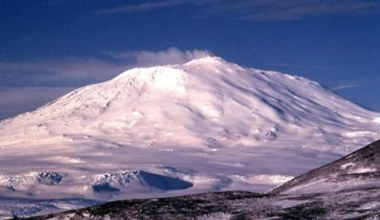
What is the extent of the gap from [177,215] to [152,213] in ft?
4.86

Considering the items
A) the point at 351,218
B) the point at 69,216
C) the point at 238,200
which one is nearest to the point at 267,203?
the point at 238,200

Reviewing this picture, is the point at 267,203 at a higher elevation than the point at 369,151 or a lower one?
lower

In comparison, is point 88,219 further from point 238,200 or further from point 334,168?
point 334,168

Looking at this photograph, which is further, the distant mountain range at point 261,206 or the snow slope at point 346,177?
the snow slope at point 346,177

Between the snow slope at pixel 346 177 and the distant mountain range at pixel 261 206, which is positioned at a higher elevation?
the snow slope at pixel 346 177

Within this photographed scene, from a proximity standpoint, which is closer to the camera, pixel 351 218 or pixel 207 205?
pixel 351 218

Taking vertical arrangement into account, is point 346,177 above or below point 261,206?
above

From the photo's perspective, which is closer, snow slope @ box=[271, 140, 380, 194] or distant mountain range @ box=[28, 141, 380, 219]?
distant mountain range @ box=[28, 141, 380, 219]

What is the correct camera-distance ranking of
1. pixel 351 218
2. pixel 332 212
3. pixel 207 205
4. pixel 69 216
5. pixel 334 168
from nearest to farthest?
1. pixel 351 218
2. pixel 332 212
3. pixel 69 216
4. pixel 207 205
5. pixel 334 168

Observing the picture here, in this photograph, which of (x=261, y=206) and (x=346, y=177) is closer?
(x=261, y=206)

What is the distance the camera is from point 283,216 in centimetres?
3931

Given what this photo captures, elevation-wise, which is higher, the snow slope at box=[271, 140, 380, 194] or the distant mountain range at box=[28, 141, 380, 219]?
the snow slope at box=[271, 140, 380, 194]

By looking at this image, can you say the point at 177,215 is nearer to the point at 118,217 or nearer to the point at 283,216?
the point at 118,217

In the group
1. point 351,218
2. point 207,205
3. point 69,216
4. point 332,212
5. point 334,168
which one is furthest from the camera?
point 334,168
